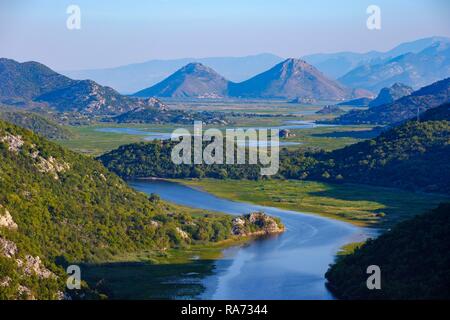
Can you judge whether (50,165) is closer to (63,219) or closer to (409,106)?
(63,219)

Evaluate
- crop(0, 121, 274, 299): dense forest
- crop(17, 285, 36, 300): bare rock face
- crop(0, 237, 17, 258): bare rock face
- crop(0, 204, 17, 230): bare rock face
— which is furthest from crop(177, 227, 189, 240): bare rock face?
crop(17, 285, 36, 300): bare rock face

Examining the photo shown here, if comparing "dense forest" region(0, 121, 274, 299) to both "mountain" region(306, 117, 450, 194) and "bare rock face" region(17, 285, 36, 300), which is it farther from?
"mountain" region(306, 117, 450, 194)

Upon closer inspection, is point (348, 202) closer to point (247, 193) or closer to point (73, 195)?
point (247, 193)

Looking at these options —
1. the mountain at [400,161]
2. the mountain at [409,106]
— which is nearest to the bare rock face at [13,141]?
the mountain at [400,161]

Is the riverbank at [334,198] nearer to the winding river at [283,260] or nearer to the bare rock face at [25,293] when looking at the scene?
the winding river at [283,260]

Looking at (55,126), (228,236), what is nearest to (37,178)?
(228,236)
